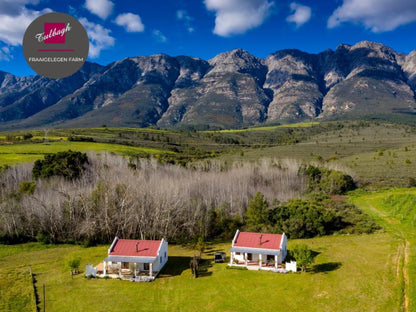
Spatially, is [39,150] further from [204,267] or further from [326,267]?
[326,267]

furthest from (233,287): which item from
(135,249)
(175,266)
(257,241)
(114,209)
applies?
Result: (114,209)

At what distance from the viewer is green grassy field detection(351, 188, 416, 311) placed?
2808cm

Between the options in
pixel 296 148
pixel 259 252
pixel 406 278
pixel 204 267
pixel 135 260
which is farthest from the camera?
pixel 296 148

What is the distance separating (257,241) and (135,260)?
1346cm

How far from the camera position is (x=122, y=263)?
3512cm

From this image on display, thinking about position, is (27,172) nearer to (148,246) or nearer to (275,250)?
(148,246)

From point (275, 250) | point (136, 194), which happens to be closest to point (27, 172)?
point (136, 194)

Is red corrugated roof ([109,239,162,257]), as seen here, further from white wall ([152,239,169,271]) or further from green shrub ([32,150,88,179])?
green shrub ([32,150,88,179])

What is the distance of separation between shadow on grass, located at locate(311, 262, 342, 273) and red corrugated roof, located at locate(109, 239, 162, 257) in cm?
1662

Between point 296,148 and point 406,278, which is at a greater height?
point 296,148

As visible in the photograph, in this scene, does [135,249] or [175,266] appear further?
[175,266]

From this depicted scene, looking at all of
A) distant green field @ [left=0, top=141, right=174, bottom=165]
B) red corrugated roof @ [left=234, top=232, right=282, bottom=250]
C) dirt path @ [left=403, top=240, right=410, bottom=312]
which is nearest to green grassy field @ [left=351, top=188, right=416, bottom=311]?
dirt path @ [left=403, top=240, right=410, bottom=312]

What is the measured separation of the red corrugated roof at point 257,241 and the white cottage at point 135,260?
8.99m

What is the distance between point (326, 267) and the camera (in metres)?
32.9
